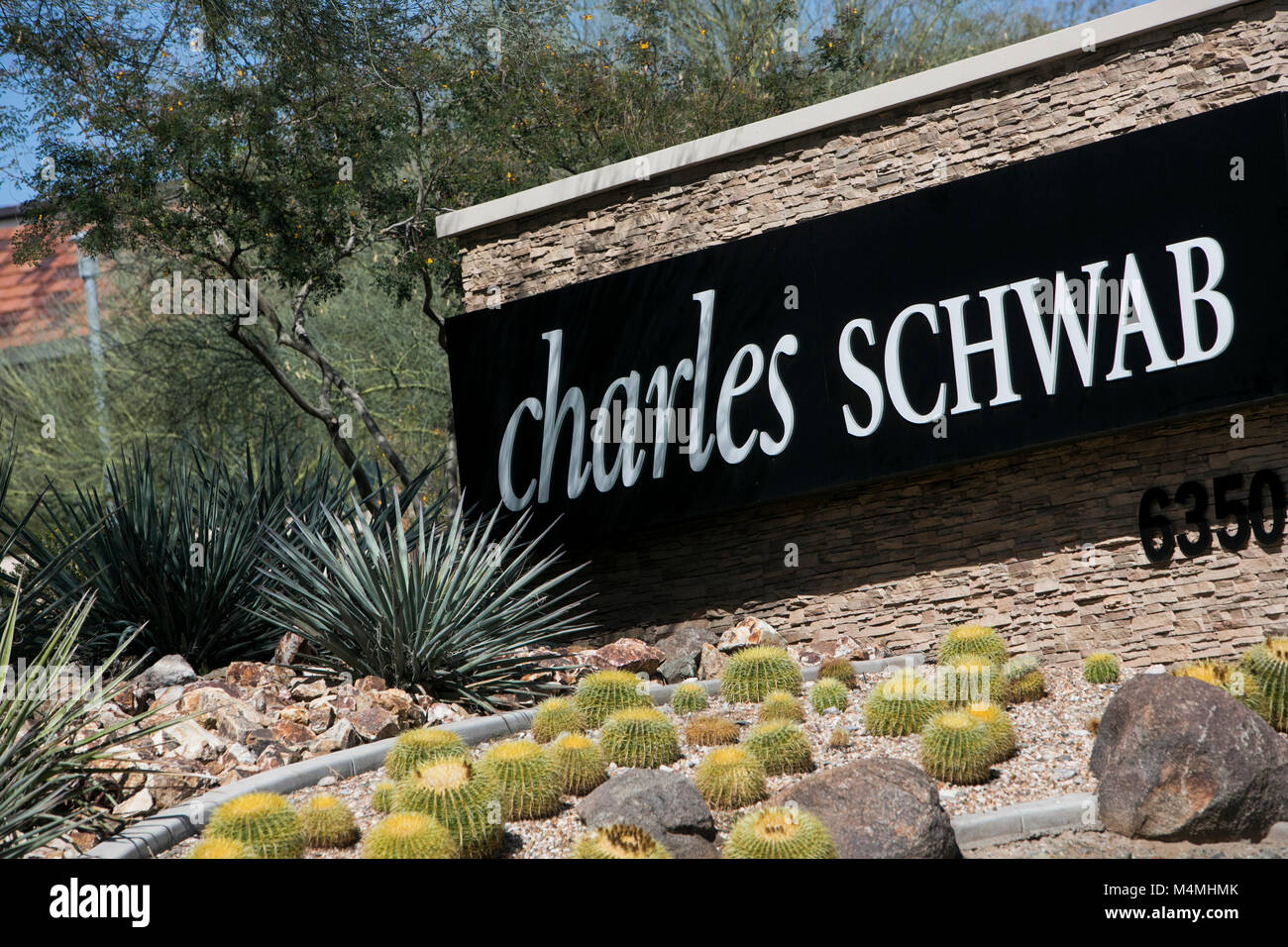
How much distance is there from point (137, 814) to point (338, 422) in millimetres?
8946

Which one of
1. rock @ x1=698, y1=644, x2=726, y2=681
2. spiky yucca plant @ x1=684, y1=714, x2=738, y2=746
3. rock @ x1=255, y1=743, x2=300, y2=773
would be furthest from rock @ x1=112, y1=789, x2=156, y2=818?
rock @ x1=698, y1=644, x2=726, y2=681

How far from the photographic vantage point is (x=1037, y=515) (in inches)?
336

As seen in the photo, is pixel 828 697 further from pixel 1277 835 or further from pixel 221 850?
pixel 221 850

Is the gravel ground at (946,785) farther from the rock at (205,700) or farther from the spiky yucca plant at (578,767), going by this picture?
the rock at (205,700)

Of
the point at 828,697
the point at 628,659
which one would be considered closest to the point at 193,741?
the point at 628,659

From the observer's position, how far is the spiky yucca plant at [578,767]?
553 centimetres

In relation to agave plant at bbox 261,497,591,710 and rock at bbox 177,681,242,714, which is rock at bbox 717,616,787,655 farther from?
rock at bbox 177,681,242,714

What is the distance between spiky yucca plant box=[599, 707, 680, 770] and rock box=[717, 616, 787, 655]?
2.82 m

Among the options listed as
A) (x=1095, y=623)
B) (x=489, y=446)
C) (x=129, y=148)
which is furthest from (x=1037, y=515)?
(x=129, y=148)

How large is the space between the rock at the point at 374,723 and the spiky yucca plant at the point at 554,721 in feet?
2.61

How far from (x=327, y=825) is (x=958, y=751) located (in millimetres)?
2770

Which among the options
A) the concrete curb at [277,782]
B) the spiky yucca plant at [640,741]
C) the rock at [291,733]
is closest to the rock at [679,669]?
the concrete curb at [277,782]
